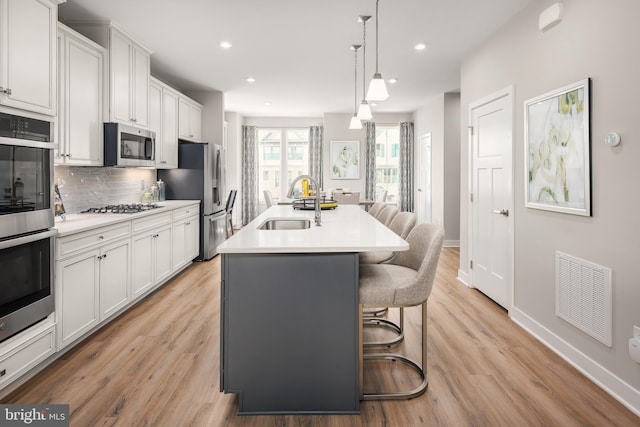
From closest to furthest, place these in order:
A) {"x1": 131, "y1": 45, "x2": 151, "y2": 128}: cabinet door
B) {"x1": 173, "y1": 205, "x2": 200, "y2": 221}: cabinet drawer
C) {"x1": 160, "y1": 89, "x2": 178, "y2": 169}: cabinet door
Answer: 1. {"x1": 131, "y1": 45, "x2": 151, "y2": 128}: cabinet door
2. {"x1": 173, "y1": 205, "x2": 200, "y2": 221}: cabinet drawer
3. {"x1": 160, "y1": 89, "x2": 178, "y2": 169}: cabinet door

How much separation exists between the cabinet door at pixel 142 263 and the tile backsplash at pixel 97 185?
2.16ft

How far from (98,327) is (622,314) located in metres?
3.52

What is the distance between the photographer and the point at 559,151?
113 inches

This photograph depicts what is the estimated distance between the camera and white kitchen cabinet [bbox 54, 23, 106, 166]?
319cm

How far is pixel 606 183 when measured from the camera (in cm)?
240

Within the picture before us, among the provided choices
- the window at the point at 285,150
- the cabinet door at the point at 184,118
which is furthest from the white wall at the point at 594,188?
the window at the point at 285,150

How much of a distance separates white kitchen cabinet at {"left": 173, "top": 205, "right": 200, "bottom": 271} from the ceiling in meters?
1.88

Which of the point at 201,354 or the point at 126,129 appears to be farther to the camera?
the point at 126,129

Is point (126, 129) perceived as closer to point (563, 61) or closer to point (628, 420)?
point (563, 61)

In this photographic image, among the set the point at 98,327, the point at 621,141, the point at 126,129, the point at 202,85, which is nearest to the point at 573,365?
the point at 621,141

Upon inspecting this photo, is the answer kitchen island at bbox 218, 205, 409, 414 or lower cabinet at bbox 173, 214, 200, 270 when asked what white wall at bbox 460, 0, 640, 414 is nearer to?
kitchen island at bbox 218, 205, 409, 414

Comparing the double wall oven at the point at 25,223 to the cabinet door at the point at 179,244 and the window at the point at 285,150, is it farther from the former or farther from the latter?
the window at the point at 285,150

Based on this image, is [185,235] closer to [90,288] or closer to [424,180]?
[90,288]

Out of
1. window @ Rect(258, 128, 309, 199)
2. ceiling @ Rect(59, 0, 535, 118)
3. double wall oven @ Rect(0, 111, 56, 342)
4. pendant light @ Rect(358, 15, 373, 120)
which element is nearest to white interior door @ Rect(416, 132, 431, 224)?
ceiling @ Rect(59, 0, 535, 118)
